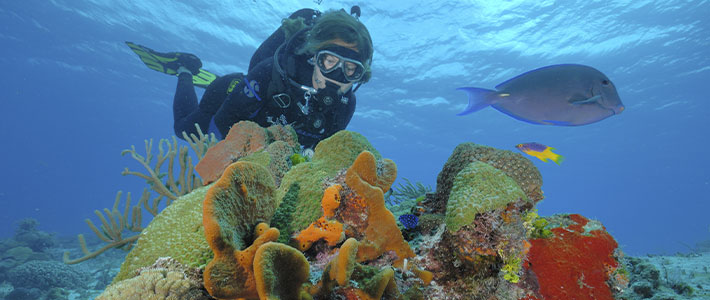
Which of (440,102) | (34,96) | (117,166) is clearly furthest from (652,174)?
(117,166)

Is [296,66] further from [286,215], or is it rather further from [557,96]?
[557,96]

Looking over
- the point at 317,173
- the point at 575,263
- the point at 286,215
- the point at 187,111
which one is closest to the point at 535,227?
the point at 575,263

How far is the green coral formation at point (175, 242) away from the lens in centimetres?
153

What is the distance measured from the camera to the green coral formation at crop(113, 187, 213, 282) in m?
1.53

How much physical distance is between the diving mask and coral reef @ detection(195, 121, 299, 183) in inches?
83.6

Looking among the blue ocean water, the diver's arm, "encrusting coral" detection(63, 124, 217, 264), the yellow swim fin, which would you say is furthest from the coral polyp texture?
the yellow swim fin

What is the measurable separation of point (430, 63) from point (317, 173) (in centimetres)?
2411

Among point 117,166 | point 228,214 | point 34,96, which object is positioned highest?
point 228,214

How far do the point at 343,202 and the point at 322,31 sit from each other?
383 cm

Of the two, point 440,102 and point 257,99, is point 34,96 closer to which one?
point 440,102

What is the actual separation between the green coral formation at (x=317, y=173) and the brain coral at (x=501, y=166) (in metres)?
0.74

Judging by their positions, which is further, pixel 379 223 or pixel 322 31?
pixel 322 31

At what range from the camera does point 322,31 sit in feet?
16.0

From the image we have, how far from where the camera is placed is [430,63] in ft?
79.1
